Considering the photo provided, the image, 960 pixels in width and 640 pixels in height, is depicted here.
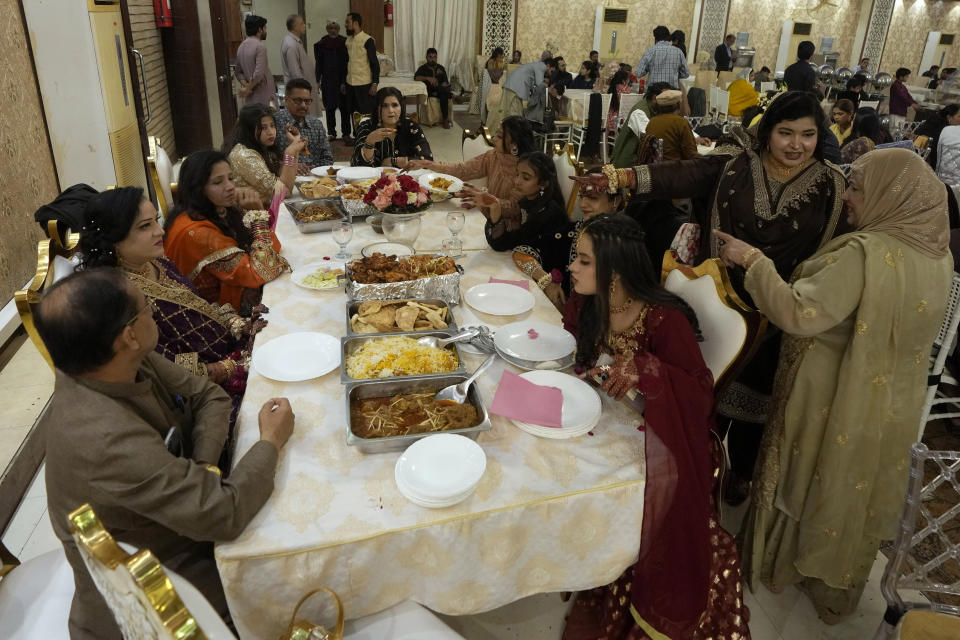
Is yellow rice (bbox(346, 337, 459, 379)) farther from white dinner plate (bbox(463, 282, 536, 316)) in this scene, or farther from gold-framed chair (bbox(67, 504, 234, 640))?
gold-framed chair (bbox(67, 504, 234, 640))

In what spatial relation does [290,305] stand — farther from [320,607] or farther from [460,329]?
[320,607]

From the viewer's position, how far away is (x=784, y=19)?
13.1 metres

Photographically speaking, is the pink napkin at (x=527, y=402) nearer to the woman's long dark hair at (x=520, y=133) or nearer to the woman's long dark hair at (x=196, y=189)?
the woman's long dark hair at (x=196, y=189)

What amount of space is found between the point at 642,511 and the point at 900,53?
1787 cm

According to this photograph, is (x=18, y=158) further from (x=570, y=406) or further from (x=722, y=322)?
(x=722, y=322)

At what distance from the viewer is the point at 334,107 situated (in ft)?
27.7

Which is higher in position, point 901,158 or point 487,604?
point 901,158

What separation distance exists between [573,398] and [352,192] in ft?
6.47

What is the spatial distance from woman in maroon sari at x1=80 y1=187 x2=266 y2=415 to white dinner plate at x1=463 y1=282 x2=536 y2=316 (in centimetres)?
74

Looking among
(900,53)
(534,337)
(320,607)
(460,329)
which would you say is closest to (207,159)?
(460,329)

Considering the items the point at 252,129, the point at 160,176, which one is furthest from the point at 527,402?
the point at 252,129

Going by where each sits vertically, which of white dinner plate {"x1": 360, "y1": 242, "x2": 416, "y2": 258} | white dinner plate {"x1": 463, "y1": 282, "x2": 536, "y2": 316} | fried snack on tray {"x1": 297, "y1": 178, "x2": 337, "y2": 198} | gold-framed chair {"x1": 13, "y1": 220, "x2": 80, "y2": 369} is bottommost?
white dinner plate {"x1": 463, "y1": 282, "x2": 536, "y2": 316}

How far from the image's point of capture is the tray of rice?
2.06 metres

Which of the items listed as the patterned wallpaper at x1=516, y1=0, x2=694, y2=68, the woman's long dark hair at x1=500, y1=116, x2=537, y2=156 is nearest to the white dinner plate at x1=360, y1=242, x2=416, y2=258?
the woman's long dark hair at x1=500, y1=116, x2=537, y2=156
